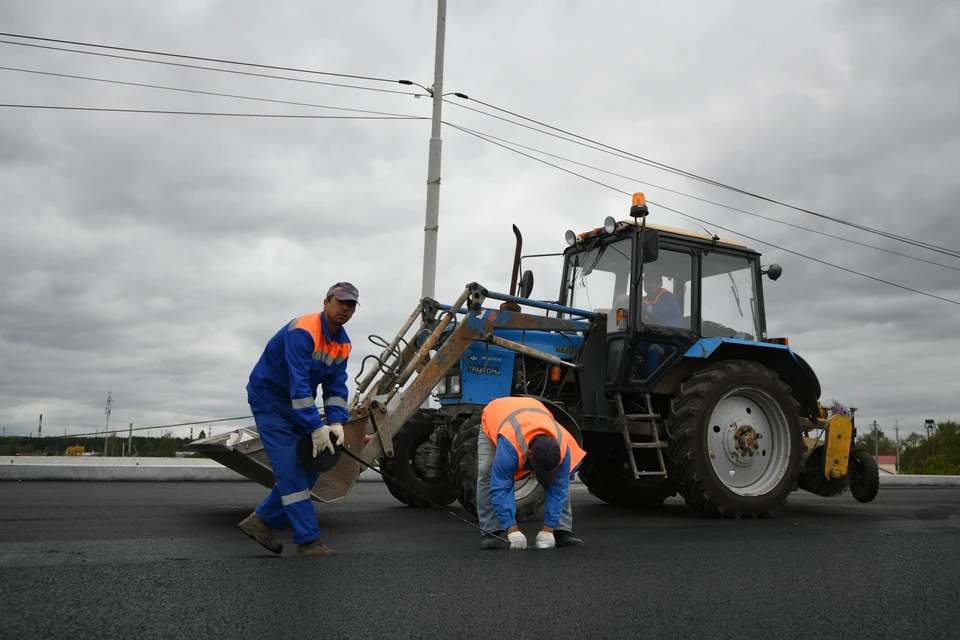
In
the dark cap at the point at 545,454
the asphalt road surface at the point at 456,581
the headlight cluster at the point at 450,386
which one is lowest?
the asphalt road surface at the point at 456,581

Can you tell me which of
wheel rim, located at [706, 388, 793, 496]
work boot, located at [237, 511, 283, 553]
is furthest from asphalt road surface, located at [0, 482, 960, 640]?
wheel rim, located at [706, 388, 793, 496]

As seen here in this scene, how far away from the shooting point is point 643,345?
8.07m

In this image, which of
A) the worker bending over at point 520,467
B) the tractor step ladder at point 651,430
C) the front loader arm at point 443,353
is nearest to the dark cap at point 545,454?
the worker bending over at point 520,467

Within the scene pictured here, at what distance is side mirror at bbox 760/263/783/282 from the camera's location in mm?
8977

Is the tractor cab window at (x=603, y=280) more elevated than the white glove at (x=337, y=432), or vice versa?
the tractor cab window at (x=603, y=280)

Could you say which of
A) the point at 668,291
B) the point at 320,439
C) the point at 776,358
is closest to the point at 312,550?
the point at 320,439

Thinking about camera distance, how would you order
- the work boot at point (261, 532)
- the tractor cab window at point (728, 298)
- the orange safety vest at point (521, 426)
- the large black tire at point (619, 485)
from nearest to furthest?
the work boot at point (261, 532) → the orange safety vest at point (521, 426) → the tractor cab window at point (728, 298) → the large black tire at point (619, 485)

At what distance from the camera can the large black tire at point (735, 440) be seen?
759 centimetres

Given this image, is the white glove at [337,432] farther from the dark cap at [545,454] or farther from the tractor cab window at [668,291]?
the tractor cab window at [668,291]

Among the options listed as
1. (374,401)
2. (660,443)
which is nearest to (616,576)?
(374,401)

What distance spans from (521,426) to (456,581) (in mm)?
1613

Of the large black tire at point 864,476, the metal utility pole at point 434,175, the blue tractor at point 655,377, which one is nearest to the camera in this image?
the blue tractor at point 655,377

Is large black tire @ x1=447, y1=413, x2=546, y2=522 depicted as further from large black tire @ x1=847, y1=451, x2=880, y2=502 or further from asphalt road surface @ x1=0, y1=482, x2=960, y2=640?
large black tire @ x1=847, y1=451, x2=880, y2=502

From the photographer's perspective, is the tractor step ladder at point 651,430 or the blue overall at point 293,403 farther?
the tractor step ladder at point 651,430
